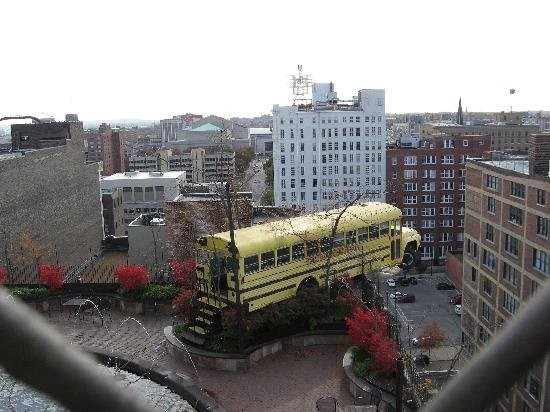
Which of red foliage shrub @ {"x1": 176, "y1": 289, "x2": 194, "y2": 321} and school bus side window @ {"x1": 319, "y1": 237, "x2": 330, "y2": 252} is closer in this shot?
school bus side window @ {"x1": 319, "y1": 237, "x2": 330, "y2": 252}

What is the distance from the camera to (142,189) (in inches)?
1946

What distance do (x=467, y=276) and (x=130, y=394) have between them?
23.2m

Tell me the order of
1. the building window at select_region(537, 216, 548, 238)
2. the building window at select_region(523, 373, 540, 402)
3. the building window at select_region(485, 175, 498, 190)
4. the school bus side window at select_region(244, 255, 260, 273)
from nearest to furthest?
the building window at select_region(523, 373, 540, 402)
the school bus side window at select_region(244, 255, 260, 273)
the building window at select_region(537, 216, 548, 238)
the building window at select_region(485, 175, 498, 190)

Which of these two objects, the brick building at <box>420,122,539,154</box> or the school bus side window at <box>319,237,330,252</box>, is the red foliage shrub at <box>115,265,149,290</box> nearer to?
the school bus side window at <box>319,237,330,252</box>

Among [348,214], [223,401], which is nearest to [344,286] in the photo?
[348,214]

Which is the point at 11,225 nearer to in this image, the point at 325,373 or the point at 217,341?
the point at 217,341

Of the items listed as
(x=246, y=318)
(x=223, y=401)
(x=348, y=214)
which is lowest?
(x=223, y=401)

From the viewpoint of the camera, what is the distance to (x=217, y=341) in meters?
17.5

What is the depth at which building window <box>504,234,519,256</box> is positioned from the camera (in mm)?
18938

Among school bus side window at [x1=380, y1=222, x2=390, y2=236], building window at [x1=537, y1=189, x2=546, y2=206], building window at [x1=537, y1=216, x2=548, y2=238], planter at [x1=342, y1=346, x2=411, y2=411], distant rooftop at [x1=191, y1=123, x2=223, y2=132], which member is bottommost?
planter at [x1=342, y1=346, x2=411, y2=411]

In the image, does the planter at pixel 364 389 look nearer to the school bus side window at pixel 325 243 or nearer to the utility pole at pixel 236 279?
the utility pole at pixel 236 279

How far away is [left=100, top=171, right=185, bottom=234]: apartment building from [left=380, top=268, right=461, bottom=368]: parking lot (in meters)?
20.2

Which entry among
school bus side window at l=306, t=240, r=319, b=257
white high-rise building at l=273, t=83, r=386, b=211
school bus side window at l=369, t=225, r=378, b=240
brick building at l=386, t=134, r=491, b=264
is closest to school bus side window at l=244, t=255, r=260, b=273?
school bus side window at l=306, t=240, r=319, b=257

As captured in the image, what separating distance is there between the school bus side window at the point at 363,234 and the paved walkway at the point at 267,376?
3.59m
